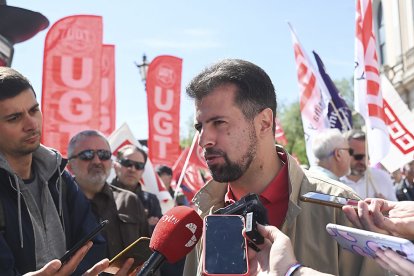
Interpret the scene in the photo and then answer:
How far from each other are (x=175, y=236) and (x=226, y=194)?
0.58m

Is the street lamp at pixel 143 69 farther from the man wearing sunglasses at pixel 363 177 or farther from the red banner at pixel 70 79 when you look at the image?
the man wearing sunglasses at pixel 363 177

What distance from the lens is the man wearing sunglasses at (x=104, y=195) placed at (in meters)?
4.39

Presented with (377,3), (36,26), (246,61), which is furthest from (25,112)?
(377,3)

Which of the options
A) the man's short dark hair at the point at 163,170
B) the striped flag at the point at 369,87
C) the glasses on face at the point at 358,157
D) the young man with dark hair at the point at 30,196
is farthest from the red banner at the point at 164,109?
the young man with dark hair at the point at 30,196

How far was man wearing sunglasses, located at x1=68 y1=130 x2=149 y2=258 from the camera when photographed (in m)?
4.39

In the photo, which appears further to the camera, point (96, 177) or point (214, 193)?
point (96, 177)

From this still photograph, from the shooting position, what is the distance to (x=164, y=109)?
392 inches

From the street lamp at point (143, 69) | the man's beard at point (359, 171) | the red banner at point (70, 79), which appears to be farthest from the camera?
the street lamp at point (143, 69)

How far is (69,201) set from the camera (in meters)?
2.98

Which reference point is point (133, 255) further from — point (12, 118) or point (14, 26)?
point (14, 26)

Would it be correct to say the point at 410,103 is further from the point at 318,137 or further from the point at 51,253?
the point at 51,253

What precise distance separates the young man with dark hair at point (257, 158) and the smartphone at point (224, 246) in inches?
20.2

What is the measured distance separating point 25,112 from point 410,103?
2189 cm

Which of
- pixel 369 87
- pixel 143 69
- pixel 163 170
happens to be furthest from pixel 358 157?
pixel 143 69
